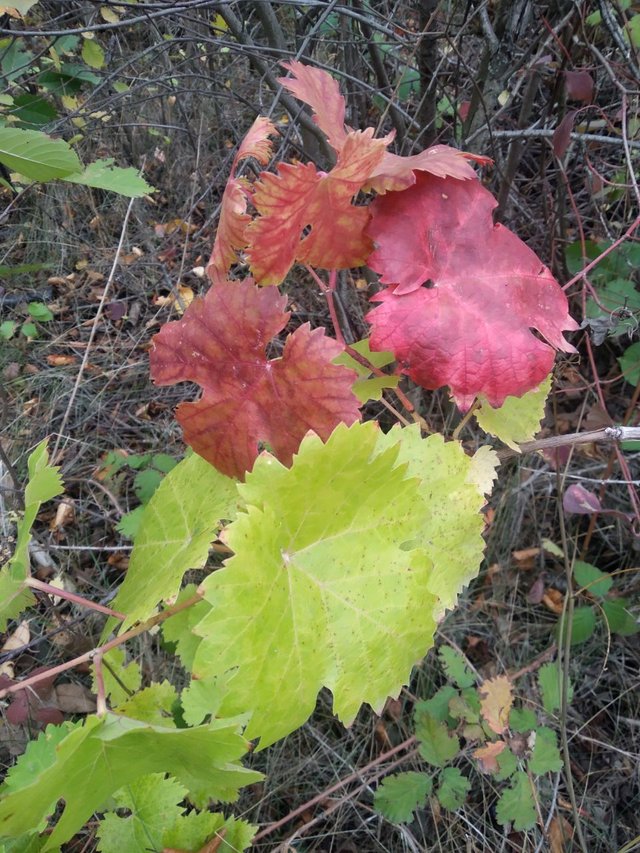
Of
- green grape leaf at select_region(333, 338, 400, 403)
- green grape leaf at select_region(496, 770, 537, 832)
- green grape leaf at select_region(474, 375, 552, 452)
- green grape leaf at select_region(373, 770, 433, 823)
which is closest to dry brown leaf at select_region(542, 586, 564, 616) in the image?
green grape leaf at select_region(496, 770, 537, 832)

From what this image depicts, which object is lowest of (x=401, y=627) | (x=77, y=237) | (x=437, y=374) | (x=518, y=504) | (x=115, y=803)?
(x=518, y=504)

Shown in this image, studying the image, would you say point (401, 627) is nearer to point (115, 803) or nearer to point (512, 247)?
point (512, 247)

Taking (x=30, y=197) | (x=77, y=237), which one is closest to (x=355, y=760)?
(x=77, y=237)

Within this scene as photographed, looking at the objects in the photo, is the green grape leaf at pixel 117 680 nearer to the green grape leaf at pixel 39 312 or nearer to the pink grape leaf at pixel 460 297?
the pink grape leaf at pixel 460 297

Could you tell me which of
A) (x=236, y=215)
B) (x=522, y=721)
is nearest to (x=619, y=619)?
(x=522, y=721)

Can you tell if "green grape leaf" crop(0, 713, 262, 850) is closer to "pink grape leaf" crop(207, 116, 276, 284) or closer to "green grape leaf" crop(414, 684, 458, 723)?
"pink grape leaf" crop(207, 116, 276, 284)
